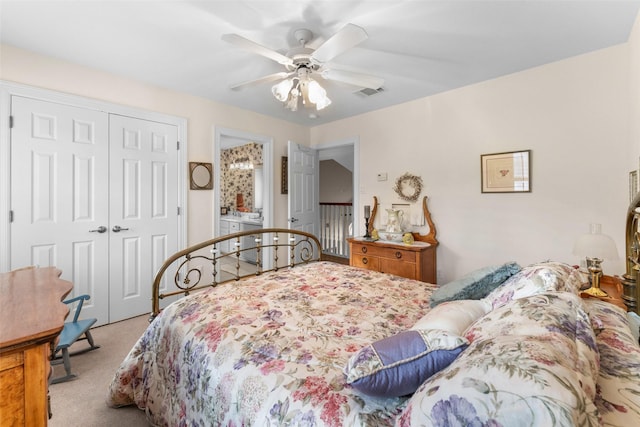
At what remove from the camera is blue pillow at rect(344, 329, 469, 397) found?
2.59ft

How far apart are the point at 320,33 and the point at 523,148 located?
2205 mm

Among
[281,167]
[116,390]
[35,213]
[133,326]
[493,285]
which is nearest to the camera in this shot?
[493,285]

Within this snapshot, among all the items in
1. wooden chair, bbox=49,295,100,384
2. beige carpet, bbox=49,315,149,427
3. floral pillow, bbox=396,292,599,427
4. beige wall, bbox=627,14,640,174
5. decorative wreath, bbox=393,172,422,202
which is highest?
beige wall, bbox=627,14,640,174

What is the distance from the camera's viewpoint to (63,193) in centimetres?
262

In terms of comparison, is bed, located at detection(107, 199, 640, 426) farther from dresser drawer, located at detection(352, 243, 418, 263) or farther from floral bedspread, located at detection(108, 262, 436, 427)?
dresser drawer, located at detection(352, 243, 418, 263)

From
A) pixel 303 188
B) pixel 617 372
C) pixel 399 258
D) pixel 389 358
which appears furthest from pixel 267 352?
pixel 303 188

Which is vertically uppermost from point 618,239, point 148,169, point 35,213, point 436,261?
point 148,169

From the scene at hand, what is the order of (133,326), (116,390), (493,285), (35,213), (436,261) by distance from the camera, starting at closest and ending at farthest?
1. (493,285)
2. (116,390)
3. (35,213)
4. (133,326)
5. (436,261)

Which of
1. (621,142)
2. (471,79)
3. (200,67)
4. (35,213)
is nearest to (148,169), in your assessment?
(35,213)

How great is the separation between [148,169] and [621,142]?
440 cm

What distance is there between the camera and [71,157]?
2645 mm

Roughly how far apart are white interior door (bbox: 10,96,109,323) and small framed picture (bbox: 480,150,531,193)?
3.90m

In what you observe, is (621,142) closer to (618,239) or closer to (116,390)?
(618,239)

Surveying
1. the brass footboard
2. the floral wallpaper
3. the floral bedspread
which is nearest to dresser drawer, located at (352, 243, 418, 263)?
the brass footboard
